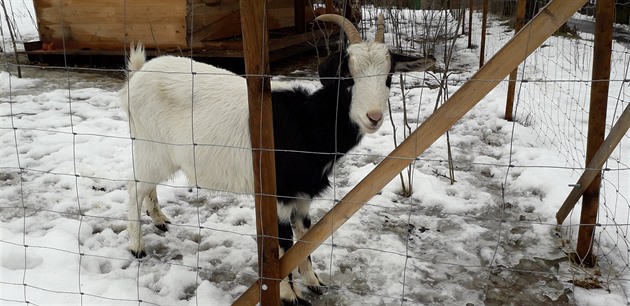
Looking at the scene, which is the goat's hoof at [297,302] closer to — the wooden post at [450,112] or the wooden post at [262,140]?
the wooden post at [262,140]

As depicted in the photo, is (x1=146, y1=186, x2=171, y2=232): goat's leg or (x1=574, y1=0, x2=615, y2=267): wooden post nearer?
(x1=574, y1=0, x2=615, y2=267): wooden post

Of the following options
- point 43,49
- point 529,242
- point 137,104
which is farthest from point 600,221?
point 43,49

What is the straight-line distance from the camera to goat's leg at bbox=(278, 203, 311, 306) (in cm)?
270

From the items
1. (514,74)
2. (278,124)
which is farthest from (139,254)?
(514,74)

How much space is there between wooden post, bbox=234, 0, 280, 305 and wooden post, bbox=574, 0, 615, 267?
5.31ft

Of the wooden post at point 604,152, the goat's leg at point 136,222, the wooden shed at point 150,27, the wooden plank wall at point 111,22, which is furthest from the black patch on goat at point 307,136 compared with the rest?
the wooden plank wall at point 111,22

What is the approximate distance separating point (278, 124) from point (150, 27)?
5356 mm

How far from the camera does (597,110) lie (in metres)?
2.81

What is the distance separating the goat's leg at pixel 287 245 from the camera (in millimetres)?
2703

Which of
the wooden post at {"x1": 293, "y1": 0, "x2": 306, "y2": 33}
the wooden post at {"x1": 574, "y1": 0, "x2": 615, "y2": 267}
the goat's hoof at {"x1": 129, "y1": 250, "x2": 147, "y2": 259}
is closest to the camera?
the wooden post at {"x1": 574, "y1": 0, "x2": 615, "y2": 267}

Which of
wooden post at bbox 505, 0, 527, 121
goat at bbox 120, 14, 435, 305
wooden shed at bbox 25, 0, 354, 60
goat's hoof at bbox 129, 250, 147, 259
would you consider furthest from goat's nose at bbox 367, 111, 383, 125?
wooden shed at bbox 25, 0, 354, 60

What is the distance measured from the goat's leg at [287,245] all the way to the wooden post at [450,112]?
48 cm

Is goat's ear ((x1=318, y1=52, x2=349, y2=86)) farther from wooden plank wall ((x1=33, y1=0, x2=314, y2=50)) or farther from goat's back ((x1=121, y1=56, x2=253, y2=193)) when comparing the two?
wooden plank wall ((x1=33, y1=0, x2=314, y2=50))

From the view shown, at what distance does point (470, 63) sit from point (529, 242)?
6.60 meters
